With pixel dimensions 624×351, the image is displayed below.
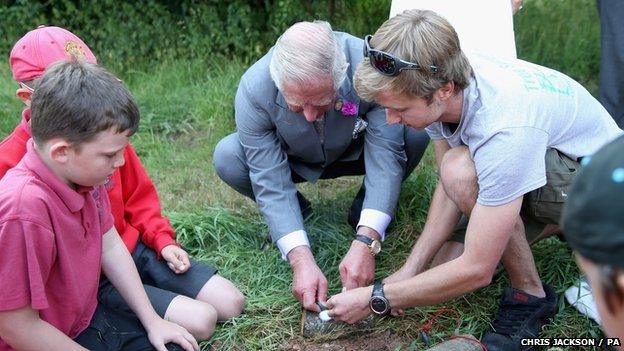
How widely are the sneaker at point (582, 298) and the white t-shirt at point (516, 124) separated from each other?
0.56 m

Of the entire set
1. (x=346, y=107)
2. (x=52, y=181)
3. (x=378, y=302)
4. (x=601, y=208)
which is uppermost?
(x=601, y=208)

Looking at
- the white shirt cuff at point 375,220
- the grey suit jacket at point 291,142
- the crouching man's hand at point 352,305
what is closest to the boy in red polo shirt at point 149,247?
the grey suit jacket at point 291,142

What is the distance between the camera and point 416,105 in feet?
8.38

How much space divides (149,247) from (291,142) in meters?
0.72

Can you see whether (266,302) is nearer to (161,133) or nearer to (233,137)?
(233,137)

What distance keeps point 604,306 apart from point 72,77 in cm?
170

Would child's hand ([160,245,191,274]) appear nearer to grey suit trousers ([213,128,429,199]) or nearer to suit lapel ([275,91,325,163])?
grey suit trousers ([213,128,429,199])

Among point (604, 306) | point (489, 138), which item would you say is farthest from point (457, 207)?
point (604, 306)

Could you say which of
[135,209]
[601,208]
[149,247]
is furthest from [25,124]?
[601,208]

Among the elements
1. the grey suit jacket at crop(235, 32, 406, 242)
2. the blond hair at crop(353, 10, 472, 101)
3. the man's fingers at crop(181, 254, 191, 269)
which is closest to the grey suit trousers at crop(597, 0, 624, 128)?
the grey suit jacket at crop(235, 32, 406, 242)

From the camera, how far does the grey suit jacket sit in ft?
10.7

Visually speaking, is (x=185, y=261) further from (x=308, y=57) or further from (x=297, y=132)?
(x=308, y=57)

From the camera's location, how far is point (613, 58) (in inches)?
165

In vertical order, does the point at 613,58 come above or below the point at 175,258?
above
